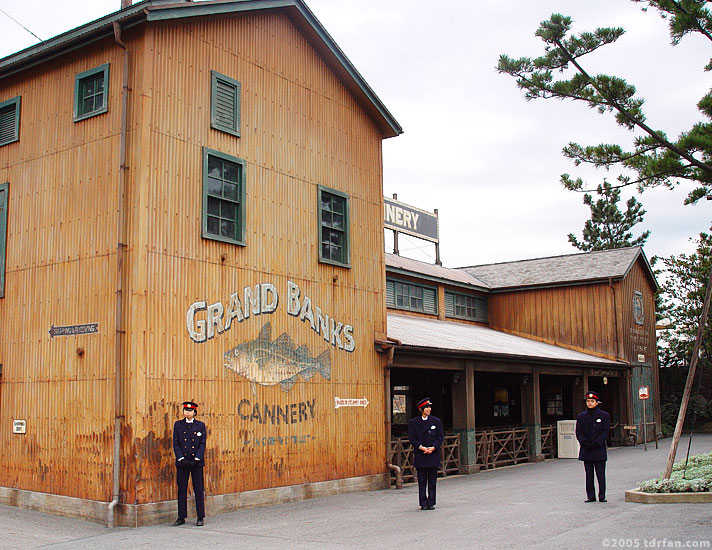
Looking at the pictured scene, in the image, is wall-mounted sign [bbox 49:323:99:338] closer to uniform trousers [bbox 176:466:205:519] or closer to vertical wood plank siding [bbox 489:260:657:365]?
uniform trousers [bbox 176:466:205:519]

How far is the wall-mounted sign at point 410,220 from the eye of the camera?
30.5 metres

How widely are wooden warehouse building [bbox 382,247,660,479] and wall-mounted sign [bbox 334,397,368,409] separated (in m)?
4.98

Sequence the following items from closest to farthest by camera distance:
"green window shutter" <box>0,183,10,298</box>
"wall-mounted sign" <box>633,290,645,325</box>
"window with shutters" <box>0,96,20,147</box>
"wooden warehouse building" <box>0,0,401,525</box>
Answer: "wooden warehouse building" <box>0,0,401,525</box> < "green window shutter" <box>0,183,10,298</box> < "window with shutters" <box>0,96,20,147</box> < "wall-mounted sign" <box>633,290,645,325</box>

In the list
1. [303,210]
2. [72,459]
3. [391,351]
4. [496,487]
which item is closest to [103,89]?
[303,210]

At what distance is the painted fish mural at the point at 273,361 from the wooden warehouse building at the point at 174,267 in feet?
0.12

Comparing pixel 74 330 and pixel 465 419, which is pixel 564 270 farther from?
pixel 74 330

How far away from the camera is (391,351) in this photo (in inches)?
645

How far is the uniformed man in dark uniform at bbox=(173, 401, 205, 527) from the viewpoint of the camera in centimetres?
1134

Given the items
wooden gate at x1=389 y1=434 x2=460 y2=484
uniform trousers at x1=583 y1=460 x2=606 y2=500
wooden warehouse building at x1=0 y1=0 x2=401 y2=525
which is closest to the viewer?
wooden warehouse building at x1=0 y1=0 x2=401 y2=525

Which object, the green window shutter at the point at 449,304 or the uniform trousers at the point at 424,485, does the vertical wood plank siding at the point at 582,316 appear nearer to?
the green window shutter at the point at 449,304

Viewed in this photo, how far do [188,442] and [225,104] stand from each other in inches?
236

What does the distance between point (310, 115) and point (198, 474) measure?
7.61 meters

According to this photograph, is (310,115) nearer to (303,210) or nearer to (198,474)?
(303,210)

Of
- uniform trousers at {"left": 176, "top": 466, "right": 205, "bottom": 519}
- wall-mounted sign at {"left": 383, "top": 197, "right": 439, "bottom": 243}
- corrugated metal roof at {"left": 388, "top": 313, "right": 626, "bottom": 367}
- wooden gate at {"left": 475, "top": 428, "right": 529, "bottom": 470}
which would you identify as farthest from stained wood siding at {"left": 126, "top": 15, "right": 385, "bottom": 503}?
wall-mounted sign at {"left": 383, "top": 197, "right": 439, "bottom": 243}
